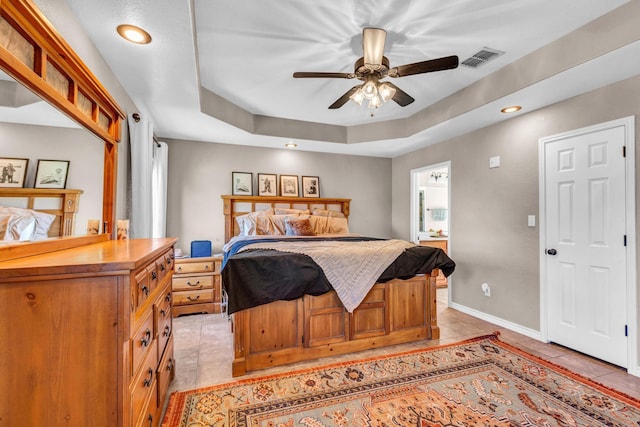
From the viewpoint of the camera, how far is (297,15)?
2041 millimetres

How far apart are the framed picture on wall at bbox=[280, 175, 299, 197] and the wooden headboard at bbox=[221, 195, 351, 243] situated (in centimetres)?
11

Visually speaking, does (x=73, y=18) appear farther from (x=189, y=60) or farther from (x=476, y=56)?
(x=476, y=56)

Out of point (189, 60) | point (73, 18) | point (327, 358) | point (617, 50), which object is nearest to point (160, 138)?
point (189, 60)

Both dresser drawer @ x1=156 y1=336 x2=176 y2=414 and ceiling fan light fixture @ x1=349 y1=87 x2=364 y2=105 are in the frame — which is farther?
ceiling fan light fixture @ x1=349 y1=87 x2=364 y2=105

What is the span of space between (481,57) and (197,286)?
13.1 ft

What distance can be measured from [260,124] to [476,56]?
2.67 m

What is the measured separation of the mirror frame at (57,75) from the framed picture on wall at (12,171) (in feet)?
1.12

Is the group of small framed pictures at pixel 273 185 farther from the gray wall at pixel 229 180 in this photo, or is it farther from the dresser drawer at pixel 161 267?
the dresser drawer at pixel 161 267

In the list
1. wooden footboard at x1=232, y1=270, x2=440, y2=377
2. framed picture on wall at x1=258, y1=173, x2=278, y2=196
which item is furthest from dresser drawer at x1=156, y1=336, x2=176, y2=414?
framed picture on wall at x1=258, y1=173, x2=278, y2=196

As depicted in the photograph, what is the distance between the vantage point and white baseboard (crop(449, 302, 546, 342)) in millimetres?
3041

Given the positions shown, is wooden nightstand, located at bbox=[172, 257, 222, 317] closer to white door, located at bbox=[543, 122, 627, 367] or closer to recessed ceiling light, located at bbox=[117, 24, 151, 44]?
recessed ceiling light, located at bbox=[117, 24, 151, 44]

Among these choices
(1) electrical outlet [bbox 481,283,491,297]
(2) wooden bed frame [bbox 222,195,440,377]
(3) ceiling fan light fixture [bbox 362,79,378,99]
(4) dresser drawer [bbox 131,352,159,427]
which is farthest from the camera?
(1) electrical outlet [bbox 481,283,491,297]

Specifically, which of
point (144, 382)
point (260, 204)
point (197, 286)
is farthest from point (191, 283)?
point (144, 382)

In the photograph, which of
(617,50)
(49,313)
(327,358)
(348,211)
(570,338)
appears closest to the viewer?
(49,313)
